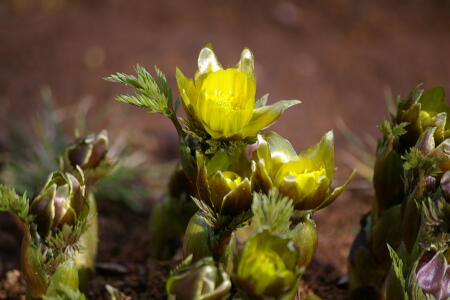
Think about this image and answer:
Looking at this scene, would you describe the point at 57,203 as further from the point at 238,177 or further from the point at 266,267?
the point at 266,267

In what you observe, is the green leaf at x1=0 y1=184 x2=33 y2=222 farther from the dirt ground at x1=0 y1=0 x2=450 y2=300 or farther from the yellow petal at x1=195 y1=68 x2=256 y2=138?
the dirt ground at x1=0 y1=0 x2=450 y2=300

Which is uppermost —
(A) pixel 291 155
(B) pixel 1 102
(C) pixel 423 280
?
(A) pixel 291 155

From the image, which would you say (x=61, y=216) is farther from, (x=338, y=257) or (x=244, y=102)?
(x=338, y=257)

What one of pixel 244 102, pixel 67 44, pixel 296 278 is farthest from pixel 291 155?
pixel 67 44

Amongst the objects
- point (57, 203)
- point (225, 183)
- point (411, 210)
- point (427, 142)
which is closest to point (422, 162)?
point (427, 142)

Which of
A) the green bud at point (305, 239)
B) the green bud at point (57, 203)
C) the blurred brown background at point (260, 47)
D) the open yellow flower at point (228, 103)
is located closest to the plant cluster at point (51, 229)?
the green bud at point (57, 203)

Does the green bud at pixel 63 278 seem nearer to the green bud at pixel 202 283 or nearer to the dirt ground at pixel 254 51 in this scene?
the green bud at pixel 202 283
